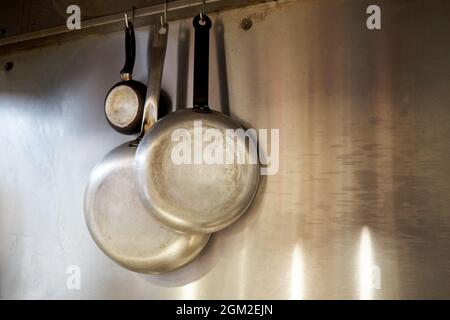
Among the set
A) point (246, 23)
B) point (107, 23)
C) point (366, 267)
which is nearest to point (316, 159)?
point (366, 267)

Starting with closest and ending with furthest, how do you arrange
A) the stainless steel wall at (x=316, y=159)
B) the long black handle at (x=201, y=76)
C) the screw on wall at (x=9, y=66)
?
the stainless steel wall at (x=316, y=159) < the long black handle at (x=201, y=76) < the screw on wall at (x=9, y=66)

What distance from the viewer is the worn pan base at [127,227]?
860 mm

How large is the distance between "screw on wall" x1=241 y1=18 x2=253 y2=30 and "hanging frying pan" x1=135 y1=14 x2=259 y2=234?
212 mm

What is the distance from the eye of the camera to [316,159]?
82 centimetres

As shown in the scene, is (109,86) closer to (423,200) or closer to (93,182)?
(93,182)

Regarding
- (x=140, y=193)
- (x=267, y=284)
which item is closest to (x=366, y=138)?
(x=267, y=284)

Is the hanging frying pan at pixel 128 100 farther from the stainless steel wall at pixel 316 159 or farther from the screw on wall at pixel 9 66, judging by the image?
the screw on wall at pixel 9 66

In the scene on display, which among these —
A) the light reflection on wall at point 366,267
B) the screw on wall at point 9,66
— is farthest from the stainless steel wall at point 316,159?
the screw on wall at point 9,66

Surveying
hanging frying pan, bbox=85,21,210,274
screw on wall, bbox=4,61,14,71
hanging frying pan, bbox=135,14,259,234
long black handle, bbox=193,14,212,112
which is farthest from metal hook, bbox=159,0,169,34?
screw on wall, bbox=4,61,14,71

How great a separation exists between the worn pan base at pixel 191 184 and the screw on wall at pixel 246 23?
0.22m

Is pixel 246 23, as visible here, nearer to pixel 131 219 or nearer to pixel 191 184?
pixel 191 184

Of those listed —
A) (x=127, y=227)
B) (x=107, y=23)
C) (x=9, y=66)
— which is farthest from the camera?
(x=9, y=66)

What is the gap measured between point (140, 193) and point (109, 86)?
1.17ft

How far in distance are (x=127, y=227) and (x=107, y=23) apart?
0.49 meters
